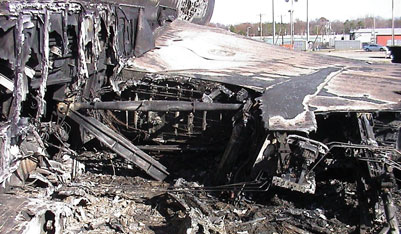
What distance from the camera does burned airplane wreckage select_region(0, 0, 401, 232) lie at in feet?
18.6

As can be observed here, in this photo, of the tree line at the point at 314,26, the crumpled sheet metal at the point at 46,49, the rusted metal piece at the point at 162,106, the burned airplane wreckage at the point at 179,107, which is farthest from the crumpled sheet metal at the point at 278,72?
the tree line at the point at 314,26

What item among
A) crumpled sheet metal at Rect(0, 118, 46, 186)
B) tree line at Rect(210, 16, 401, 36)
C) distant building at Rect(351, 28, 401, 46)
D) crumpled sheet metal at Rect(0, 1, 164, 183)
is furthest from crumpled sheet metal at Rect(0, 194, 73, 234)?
tree line at Rect(210, 16, 401, 36)

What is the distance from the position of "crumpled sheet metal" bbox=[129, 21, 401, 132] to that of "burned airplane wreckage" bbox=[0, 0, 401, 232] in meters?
0.03

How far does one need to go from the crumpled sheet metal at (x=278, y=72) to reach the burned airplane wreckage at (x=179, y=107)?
29 mm

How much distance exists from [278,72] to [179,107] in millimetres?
2408

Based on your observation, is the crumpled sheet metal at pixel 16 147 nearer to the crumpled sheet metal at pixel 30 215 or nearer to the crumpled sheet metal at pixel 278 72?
the crumpled sheet metal at pixel 30 215

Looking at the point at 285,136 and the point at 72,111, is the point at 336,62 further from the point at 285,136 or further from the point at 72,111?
the point at 72,111

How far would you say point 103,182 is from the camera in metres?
7.56

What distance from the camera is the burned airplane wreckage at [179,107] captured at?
18.6ft

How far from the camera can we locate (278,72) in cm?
871

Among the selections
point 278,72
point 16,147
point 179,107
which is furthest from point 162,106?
point 278,72

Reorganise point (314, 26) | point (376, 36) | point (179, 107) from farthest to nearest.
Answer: point (314, 26)
point (376, 36)
point (179, 107)

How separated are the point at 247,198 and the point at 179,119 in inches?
80.6

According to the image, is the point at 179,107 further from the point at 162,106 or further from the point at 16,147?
the point at 16,147
